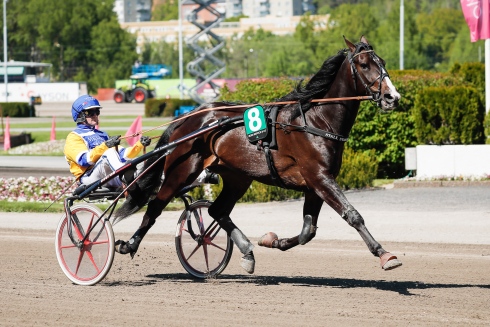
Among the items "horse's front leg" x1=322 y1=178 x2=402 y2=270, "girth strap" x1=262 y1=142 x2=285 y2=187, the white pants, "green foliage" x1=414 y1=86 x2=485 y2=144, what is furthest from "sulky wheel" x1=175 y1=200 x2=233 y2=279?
"green foliage" x1=414 y1=86 x2=485 y2=144

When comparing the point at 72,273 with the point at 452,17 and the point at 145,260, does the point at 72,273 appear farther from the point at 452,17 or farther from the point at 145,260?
the point at 452,17

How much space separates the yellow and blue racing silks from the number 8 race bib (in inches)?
42.3

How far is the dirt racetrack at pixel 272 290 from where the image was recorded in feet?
23.2

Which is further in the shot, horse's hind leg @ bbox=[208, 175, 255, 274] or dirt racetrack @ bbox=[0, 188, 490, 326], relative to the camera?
horse's hind leg @ bbox=[208, 175, 255, 274]

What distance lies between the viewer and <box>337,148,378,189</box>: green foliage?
1648cm

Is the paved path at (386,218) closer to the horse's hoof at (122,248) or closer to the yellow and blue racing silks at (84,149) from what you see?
the horse's hoof at (122,248)

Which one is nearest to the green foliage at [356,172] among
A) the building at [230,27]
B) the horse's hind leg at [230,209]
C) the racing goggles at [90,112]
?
the horse's hind leg at [230,209]

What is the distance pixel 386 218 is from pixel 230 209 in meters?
4.36

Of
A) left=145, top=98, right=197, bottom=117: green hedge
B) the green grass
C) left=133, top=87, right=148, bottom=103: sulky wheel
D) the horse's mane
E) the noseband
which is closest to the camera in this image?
the noseband

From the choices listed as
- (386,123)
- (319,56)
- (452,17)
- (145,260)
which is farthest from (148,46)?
(145,260)

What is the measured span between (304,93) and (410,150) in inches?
357

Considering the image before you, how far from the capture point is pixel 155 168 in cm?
939

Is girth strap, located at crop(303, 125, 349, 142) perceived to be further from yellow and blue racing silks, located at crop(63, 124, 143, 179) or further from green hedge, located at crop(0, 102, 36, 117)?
green hedge, located at crop(0, 102, 36, 117)

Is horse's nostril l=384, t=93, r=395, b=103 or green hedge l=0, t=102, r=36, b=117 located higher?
horse's nostril l=384, t=93, r=395, b=103
